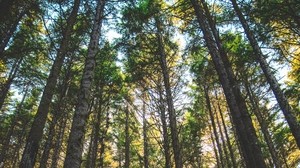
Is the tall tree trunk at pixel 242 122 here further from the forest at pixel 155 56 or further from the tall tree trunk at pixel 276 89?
the tall tree trunk at pixel 276 89

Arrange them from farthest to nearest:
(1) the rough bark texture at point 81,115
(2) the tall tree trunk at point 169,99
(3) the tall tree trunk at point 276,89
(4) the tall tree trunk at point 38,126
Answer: (2) the tall tree trunk at point 169,99 → (3) the tall tree trunk at point 276,89 → (4) the tall tree trunk at point 38,126 → (1) the rough bark texture at point 81,115

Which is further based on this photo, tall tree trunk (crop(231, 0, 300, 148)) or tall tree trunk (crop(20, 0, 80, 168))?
tall tree trunk (crop(231, 0, 300, 148))

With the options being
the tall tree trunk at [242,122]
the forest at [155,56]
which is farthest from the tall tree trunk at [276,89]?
the tall tree trunk at [242,122]

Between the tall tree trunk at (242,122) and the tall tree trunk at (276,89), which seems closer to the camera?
the tall tree trunk at (242,122)

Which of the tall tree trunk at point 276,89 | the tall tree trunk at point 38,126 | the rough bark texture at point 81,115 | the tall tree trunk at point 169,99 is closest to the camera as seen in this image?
the rough bark texture at point 81,115

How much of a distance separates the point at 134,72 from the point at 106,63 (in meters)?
2.87

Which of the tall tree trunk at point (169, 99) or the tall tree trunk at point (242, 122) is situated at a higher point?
the tall tree trunk at point (169, 99)

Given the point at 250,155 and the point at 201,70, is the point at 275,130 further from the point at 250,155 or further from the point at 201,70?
the point at 250,155

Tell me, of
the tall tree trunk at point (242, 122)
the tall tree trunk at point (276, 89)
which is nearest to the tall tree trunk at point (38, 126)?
the tall tree trunk at point (242, 122)

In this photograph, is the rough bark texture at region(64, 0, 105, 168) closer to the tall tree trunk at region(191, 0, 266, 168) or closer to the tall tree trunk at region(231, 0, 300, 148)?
the tall tree trunk at region(191, 0, 266, 168)

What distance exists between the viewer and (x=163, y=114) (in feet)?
36.5

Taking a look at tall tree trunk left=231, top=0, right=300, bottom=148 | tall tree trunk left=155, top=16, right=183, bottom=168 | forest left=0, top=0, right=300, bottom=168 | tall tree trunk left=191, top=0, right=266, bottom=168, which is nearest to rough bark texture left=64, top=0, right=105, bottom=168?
forest left=0, top=0, right=300, bottom=168

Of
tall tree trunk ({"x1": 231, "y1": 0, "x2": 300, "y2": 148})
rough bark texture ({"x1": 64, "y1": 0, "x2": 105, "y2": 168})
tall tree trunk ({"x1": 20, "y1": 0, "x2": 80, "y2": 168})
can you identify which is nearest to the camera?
rough bark texture ({"x1": 64, "y1": 0, "x2": 105, "y2": 168})

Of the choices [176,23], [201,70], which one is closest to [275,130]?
[201,70]
